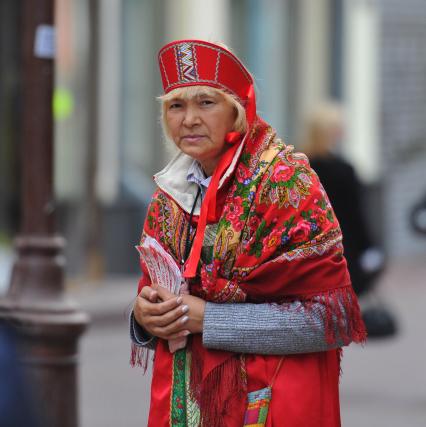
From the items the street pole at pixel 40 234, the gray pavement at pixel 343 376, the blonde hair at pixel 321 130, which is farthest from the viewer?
the blonde hair at pixel 321 130

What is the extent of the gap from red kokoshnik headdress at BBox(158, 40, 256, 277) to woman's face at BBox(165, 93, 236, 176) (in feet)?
0.10

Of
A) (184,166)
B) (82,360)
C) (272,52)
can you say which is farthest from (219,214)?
(272,52)

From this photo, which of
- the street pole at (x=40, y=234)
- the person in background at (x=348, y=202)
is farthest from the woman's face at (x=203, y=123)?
the person in background at (x=348, y=202)

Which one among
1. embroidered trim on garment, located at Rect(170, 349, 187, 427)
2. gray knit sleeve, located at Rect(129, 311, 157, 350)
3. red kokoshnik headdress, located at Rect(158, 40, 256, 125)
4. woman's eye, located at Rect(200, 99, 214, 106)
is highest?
red kokoshnik headdress, located at Rect(158, 40, 256, 125)

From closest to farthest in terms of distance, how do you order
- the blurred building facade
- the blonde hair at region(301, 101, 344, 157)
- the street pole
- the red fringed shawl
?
the red fringed shawl
the street pole
the blonde hair at region(301, 101, 344, 157)
the blurred building facade

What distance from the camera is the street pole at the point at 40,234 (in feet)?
20.8

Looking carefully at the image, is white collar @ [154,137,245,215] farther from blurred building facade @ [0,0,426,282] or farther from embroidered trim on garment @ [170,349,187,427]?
blurred building facade @ [0,0,426,282]

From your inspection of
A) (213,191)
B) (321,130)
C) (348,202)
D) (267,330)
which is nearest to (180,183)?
(213,191)

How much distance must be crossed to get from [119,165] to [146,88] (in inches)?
41.1

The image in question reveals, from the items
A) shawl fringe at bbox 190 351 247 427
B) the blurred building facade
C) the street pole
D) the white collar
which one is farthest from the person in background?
shawl fringe at bbox 190 351 247 427

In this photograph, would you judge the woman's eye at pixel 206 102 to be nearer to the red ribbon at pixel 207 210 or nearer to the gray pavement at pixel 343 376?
the red ribbon at pixel 207 210

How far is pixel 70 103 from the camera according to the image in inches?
586

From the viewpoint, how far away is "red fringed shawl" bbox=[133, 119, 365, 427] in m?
3.63

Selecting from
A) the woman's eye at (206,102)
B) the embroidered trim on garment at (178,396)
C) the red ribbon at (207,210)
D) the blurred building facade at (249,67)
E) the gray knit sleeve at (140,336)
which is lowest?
the embroidered trim on garment at (178,396)
